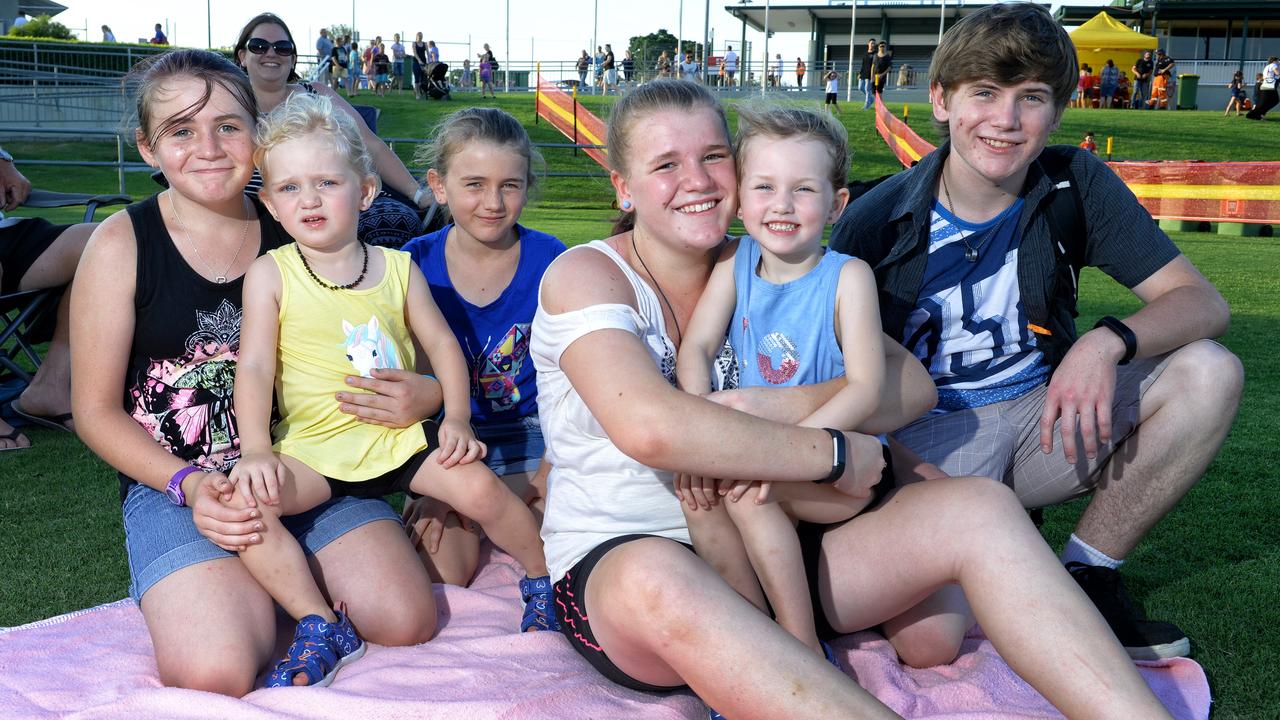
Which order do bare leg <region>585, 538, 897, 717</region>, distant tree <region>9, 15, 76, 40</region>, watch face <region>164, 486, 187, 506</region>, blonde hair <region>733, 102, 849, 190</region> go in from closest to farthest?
bare leg <region>585, 538, 897, 717</region> → blonde hair <region>733, 102, 849, 190</region> → watch face <region>164, 486, 187, 506</region> → distant tree <region>9, 15, 76, 40</region>

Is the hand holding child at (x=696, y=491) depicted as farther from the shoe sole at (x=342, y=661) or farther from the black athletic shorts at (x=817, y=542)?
the shoe sole at (x=342, y=661)

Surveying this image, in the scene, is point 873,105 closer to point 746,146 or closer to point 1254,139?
point 1254,139

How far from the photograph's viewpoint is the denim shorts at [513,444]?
3793 mm

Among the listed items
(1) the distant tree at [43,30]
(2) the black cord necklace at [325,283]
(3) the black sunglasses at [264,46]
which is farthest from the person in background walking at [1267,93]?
(1) the distant tree at [43,30]

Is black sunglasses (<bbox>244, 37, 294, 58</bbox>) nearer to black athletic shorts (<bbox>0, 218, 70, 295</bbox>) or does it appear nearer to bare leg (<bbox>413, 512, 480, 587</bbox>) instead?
black athletic shorts (<bbox>0, 218, 70, 295</bbox>)

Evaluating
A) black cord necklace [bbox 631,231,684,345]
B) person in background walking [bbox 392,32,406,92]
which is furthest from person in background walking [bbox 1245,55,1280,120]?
black cord necklace [bbox 631,231,684,345]

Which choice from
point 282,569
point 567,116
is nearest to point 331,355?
point 282,569

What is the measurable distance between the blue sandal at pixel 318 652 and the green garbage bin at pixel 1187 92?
145 ft

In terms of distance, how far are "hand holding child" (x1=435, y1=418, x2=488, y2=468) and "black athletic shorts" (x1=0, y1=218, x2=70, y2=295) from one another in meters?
3.31

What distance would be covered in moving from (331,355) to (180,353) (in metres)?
0.46

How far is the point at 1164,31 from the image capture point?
50.8 meters

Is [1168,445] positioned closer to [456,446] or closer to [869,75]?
[456,446]

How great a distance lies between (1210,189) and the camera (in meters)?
18.2

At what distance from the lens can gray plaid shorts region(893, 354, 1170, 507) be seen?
10.5 ft
